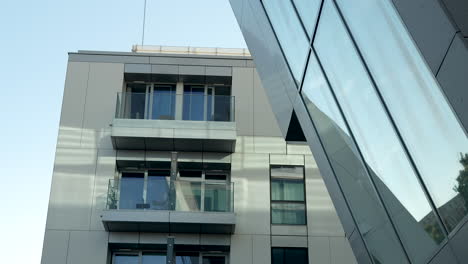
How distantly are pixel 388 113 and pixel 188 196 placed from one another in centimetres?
1715

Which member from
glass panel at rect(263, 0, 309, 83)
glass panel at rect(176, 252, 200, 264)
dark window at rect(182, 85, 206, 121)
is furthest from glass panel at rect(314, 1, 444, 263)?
dark window at rect(182, 85, 206, 121)

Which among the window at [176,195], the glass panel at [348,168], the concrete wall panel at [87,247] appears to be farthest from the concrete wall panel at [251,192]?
the glass panel at [348,168]

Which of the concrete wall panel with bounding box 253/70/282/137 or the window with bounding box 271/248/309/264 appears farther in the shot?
the concrete wall panel with bounding box 253/70/282/137

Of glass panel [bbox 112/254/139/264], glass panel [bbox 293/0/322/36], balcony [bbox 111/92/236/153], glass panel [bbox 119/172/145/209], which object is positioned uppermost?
balcony [bbox 111/92/236/153]

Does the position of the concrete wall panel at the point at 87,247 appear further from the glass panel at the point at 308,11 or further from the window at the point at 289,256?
the glass panel at the point at 308,11

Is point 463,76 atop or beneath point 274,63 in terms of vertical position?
beneath

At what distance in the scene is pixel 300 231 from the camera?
2291cm

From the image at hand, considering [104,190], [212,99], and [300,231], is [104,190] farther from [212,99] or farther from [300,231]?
[300,231]

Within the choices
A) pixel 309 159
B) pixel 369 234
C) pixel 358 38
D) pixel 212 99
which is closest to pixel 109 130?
pixel 212 99

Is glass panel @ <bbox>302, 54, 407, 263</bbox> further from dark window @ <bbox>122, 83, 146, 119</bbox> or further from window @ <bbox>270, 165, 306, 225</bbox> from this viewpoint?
dark window @ <bbox>122, 83, 146, 119</bbox>

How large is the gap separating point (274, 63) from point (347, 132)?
4419 millimetres

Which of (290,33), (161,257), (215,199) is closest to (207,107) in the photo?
(215,199)

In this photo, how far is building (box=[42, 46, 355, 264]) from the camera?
22.6 m

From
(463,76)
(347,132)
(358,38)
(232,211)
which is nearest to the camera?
(463,76)
